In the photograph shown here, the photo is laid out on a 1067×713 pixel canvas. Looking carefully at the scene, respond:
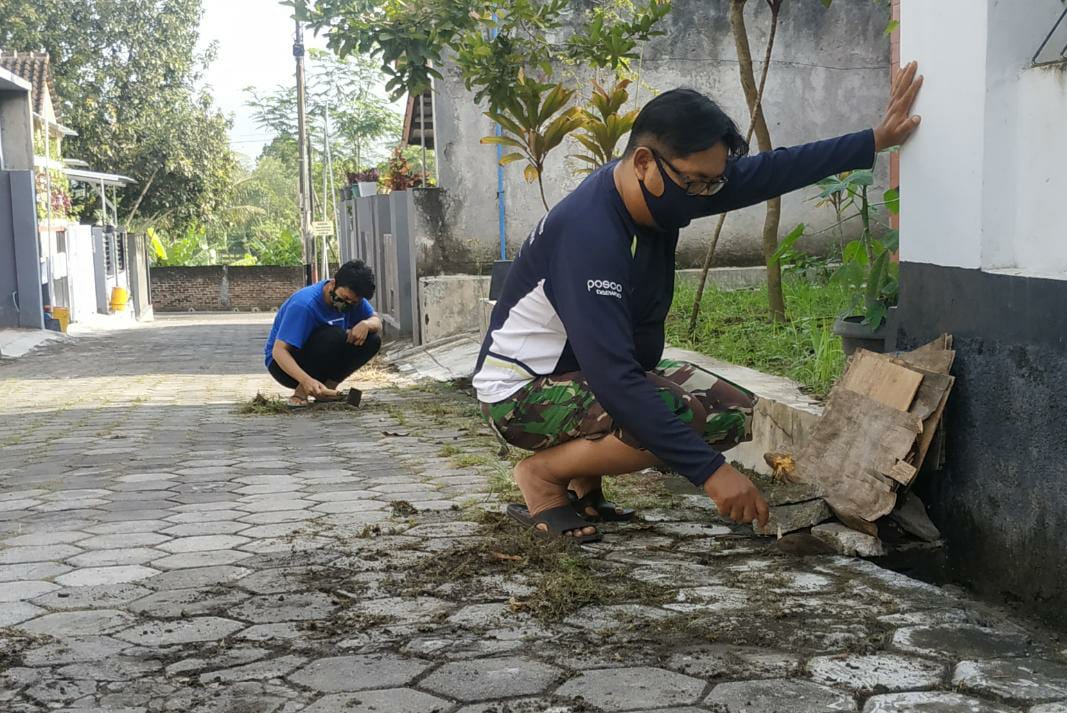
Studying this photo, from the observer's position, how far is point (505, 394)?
367 centimetres

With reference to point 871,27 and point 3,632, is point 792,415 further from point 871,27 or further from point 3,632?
point 871,27

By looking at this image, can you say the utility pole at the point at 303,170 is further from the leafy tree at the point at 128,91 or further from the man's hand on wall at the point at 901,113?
the man's hand on wall at the point at 901,113

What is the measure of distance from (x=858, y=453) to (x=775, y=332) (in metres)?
3.35

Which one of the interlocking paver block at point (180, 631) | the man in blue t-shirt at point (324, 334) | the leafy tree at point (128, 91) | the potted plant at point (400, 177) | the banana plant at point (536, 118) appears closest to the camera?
the interlocking paver block at point (180, 631)

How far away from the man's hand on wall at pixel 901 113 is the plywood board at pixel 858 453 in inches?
31.7

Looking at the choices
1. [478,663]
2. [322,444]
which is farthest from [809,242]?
[478,663]

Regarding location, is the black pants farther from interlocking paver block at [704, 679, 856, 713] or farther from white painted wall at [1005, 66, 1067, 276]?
interlocking paver block at [704, 679, 856, 713]

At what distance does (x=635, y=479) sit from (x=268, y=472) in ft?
5.78

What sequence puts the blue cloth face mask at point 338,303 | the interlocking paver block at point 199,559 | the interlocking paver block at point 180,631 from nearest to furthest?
the interlocking paver block at point 180,631 < the interlocking paver block at point 199,559 < the blue cloth face mask at point 338,303

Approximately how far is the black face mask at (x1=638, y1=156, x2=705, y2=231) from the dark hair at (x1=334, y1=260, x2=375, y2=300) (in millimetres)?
4344

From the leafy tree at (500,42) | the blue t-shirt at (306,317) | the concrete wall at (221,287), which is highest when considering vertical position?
the leafy tree at (500,42)

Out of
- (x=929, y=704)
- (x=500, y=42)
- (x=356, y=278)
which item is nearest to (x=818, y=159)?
(x=929, y=704)

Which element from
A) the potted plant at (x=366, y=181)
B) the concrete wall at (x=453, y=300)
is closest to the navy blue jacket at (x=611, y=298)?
the concrete wall at (x=453, y=300)

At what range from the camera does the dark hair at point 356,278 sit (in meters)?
7.45
